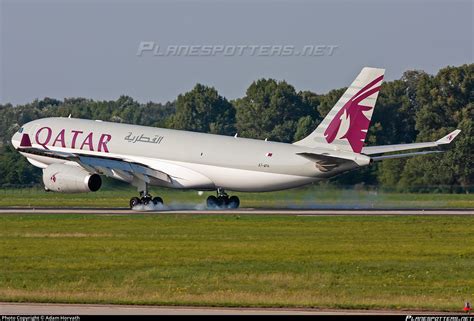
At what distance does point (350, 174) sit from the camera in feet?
258

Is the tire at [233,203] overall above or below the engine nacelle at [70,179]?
below

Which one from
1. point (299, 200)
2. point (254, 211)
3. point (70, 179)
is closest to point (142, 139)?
point (70, 179)

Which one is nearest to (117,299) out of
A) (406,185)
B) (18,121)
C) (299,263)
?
(299,263)

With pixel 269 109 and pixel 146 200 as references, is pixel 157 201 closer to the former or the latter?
pixel 146 200

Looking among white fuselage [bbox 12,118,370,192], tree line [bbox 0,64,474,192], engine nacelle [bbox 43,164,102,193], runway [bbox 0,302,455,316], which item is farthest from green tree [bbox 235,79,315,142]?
runway [bbox 0,302,455,316]

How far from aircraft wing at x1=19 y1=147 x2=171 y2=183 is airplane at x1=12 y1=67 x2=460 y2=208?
0.20 feet

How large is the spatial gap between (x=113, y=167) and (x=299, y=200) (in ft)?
44.1

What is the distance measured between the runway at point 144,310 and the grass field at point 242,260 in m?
1.02

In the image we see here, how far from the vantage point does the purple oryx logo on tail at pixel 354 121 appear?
62188 mm

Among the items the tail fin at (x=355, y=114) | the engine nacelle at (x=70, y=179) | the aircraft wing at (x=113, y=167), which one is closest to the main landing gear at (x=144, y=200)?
the aircraft wing at (x=113, y=167)

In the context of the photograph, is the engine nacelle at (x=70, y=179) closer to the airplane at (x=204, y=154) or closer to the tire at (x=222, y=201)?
the airplane at (x=204, y=154)

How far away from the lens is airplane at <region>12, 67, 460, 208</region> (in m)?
62.5

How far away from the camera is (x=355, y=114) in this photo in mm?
62469

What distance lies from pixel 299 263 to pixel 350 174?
1516 inches
